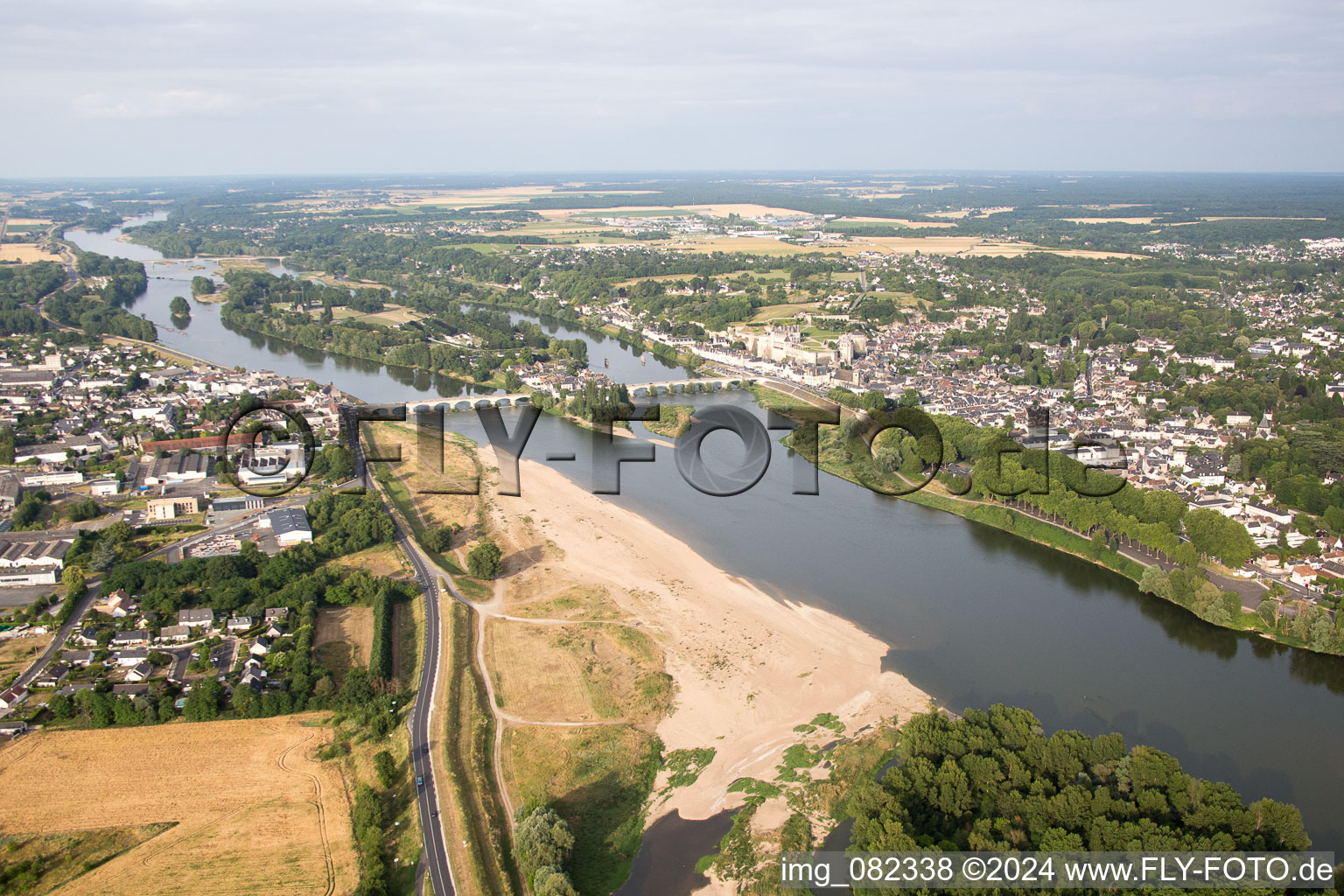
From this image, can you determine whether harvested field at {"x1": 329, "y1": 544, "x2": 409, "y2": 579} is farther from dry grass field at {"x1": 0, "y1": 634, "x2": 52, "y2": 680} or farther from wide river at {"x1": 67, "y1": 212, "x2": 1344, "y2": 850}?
wide river at {"x1": 67, "y1": 212, "x2": 1344, "y2": 850}

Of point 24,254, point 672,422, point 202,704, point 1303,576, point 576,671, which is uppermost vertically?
point 24,254

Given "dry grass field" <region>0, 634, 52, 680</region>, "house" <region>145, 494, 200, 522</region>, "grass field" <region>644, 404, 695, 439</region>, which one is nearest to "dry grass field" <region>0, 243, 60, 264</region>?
"house" <region>145, 494, 200, 522</region>

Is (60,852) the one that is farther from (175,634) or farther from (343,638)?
(343,638)

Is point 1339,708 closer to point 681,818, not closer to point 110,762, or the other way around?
point 681,818

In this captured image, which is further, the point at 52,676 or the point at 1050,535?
the point at 1050,535

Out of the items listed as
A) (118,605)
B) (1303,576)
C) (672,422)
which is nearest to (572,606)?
(118,605)

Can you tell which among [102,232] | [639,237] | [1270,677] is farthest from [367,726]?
[102,232]
